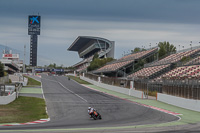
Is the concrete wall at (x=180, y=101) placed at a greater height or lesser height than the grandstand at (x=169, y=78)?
lesser

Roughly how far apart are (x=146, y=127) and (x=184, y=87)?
55.7 ft

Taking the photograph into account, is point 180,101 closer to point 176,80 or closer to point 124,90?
point 176,80

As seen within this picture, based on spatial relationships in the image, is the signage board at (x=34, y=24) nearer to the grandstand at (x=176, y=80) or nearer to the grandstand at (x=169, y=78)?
the grandstand at (x=169, y=78)

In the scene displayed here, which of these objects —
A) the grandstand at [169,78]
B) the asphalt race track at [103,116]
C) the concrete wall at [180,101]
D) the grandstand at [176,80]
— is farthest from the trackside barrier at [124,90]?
the asphalt race track at [103,116]

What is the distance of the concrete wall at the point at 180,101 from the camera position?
31252 mm

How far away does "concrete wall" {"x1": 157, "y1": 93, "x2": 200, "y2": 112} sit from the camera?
31.3m

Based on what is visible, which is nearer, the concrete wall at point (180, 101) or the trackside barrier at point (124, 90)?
the concrete wall at point (180, 101)

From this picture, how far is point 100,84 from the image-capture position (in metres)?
73.2

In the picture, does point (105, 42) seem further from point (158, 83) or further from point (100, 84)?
point (158, 83)

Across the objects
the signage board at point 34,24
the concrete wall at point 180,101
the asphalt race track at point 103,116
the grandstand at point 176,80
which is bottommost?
the asphalt race track at point 103,116

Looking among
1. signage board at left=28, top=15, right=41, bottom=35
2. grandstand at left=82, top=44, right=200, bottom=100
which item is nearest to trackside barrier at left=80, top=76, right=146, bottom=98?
grandstand at left=82, top=44, right=200, bottom=100

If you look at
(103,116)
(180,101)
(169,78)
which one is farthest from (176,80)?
(103,116)

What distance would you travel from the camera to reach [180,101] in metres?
34.8

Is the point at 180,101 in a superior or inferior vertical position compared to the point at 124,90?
inferior
